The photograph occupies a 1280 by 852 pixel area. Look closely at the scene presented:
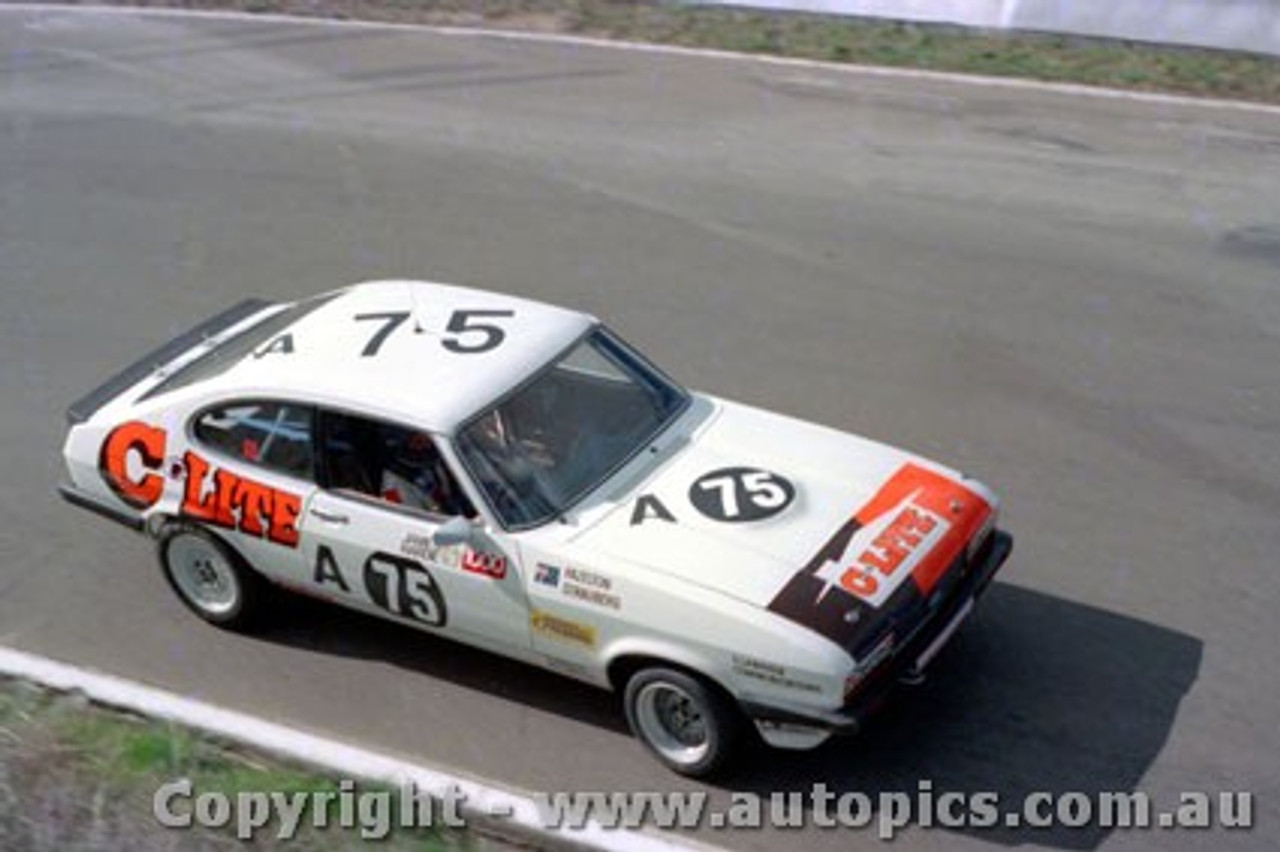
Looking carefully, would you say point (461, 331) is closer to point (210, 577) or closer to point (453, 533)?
point (453, 533)

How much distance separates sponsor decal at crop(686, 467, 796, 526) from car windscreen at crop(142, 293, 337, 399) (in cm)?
222

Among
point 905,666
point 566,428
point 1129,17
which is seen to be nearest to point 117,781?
point 566,428

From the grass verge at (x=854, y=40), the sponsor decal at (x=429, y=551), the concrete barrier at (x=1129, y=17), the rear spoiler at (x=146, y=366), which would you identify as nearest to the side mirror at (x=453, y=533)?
the sponsor decal at (x=429, y=551)

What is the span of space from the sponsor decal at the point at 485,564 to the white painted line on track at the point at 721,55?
9590mm

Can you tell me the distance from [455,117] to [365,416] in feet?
26.2

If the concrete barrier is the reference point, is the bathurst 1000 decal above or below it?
below

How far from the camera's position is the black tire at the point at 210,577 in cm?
748

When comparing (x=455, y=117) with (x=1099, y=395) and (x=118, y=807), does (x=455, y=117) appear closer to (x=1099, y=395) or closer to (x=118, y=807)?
(x=1099, y=395)

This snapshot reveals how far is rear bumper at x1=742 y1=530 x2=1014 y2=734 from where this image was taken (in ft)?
20.1

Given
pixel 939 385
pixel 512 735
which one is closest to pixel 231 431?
pixel 512 735

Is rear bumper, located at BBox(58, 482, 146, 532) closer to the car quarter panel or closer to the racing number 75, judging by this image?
the racing number 75

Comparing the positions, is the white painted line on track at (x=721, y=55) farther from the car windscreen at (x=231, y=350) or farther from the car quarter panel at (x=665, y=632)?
the car quarter panel at (x=665, y=632)

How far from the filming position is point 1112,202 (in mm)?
12289

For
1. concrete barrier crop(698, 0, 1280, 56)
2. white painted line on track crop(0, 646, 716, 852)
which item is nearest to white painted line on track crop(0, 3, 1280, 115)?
concrete barrier crop(698, 0, 1280, 56)
